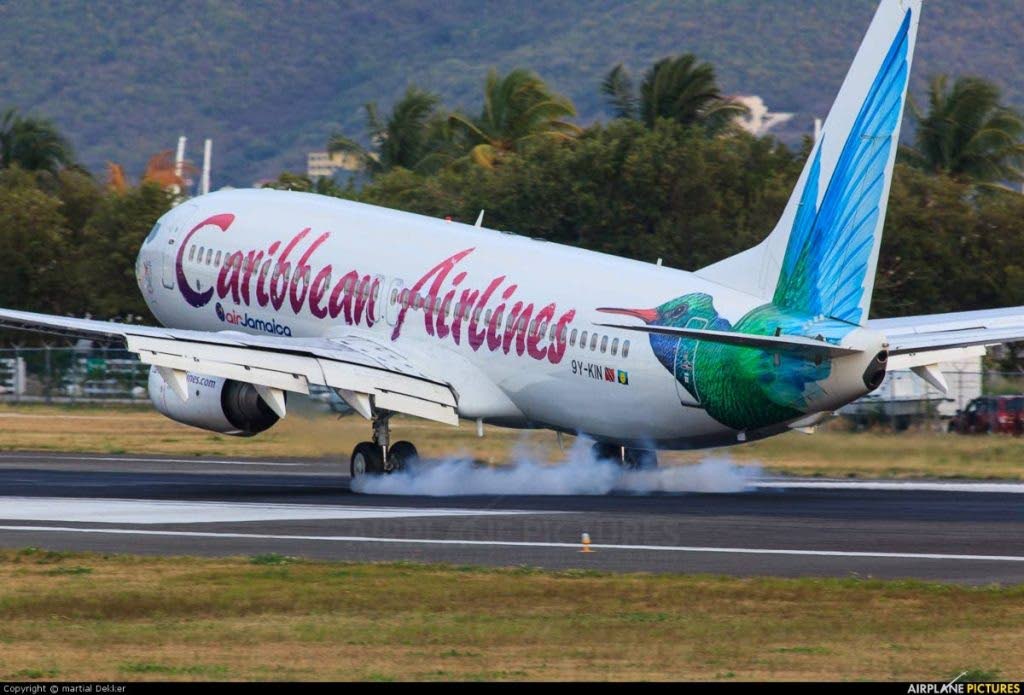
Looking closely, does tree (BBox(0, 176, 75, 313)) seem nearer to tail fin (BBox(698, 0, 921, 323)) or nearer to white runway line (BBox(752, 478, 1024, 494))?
white runway line (BBox(752, 478, 1024, 494))

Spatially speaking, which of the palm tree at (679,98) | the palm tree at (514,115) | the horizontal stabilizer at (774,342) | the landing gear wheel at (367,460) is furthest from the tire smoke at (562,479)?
the palm tree at (514,115)

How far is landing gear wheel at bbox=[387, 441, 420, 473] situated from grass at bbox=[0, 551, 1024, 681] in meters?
14.0

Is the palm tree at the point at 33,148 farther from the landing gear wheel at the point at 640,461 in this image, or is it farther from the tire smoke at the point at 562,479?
the landing gear wheel at the point at 640,461

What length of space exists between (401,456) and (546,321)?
14.5ft

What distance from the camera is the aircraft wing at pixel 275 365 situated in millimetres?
36375

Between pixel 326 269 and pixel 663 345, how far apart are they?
32.6 ft

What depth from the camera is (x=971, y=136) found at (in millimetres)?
88875

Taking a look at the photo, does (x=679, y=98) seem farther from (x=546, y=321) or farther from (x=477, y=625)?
(x=477, y=625)

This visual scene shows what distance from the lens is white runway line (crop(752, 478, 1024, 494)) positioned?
39000 mm

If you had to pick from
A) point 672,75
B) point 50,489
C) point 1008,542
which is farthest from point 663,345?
point 672,75

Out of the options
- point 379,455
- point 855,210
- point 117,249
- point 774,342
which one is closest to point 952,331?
point 855,210

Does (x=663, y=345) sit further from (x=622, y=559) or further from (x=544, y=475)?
(x=622, y=559)

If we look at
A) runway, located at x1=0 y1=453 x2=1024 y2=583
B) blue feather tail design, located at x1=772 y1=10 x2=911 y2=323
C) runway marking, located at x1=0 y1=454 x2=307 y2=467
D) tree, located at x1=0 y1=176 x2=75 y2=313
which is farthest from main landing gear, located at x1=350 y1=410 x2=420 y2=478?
tree, located at x1=0 y1=176 x2=75 y2=313

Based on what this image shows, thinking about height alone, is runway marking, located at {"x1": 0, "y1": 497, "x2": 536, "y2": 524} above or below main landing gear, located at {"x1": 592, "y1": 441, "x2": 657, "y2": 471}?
below
